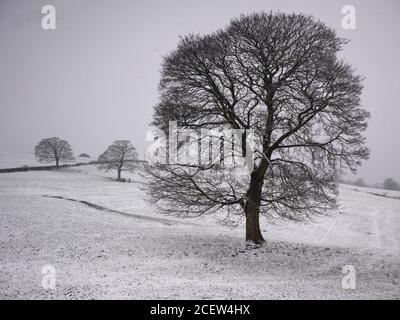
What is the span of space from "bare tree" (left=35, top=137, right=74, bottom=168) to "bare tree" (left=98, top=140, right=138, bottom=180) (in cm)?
1272

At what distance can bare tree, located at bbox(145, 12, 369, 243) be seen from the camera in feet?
44.1

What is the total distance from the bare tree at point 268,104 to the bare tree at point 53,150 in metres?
61.1

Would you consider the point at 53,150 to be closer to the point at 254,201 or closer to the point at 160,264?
the point at 160,264

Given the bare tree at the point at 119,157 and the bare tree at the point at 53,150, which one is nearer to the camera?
the bare tree at the point at 119,157

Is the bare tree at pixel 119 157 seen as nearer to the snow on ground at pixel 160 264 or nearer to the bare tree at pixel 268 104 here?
the snow on ground at pixel 160 264

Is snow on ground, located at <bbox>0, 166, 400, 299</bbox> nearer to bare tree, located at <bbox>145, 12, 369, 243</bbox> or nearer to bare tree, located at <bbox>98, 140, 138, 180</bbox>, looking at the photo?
bare tree, located at <bbox>145, 12, 369, 243</bbox>

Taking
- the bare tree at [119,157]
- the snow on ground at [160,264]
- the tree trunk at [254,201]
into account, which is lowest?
the snow on ground at [160,264]

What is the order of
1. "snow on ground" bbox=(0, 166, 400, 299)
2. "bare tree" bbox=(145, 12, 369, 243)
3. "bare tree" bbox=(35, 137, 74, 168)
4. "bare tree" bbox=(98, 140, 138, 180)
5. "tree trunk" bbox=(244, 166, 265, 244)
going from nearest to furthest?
"snow on ground" bbox=(0, 166, 400, 299) < "bare tree" bbox=(145, 12, 369, 243) < "tree trunk" bbox=(244, 166, 265, 244) < "bare tree" bbox=(98, 140, 138, 180) < "bare tree" bbox=(35, 137, 74, 168)

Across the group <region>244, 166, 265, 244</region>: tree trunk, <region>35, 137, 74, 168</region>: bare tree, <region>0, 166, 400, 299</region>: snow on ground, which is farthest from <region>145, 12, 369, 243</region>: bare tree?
<region>35, 137, 74, 168</region>: bare tree

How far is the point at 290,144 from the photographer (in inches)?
595

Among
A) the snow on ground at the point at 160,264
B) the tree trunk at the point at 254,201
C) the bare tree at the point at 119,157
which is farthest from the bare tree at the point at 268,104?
the bare tree at the point at 119,157

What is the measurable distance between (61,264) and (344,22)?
1710 cm

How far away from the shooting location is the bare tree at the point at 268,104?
44.1ft

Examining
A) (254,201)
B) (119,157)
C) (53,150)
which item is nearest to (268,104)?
(254,201)
